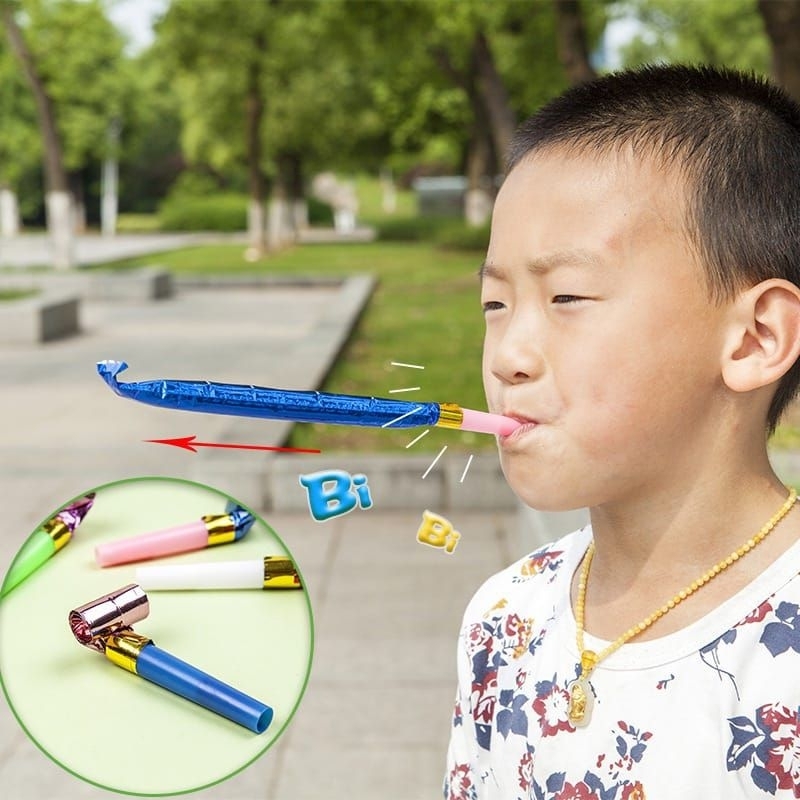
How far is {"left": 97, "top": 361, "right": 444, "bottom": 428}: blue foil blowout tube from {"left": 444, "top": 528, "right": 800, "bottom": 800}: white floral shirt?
16.7 inches

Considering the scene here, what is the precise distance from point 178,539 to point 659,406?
52 cm

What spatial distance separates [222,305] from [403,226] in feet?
71.8

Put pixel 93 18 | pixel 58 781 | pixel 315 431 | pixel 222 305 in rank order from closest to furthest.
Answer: pixel 58 781 < pixel 315 431 < pixel 222 305 < pixel 93 18

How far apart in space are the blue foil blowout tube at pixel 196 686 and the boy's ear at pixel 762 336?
618 mm

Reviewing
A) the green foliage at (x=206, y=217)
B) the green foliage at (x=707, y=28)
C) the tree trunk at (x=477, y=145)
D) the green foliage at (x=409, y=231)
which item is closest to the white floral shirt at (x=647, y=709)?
the tree trunk at (x=477, y=145)

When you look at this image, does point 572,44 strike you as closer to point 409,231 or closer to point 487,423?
point 487,423

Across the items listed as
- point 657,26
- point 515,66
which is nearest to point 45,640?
point 515,66

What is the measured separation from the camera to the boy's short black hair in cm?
135

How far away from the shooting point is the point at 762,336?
1.36 meters

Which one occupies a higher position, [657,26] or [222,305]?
[657,26]

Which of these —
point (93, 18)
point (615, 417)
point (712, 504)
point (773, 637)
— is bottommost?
point (773, 637)

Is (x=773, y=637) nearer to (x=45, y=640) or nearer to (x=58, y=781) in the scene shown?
(x=45, y=640)

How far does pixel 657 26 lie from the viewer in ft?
154

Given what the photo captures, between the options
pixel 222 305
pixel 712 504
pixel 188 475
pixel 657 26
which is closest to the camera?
pixel 712 504
